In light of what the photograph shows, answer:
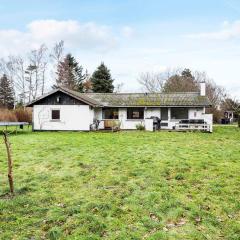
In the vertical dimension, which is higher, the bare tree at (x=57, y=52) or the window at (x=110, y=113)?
the bare tree at (x=57, y=52)

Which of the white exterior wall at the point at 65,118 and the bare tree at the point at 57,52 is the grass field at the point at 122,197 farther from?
→ the bare tree at the point at 57,52

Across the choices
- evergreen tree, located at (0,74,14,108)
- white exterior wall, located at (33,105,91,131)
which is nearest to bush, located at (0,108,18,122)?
white exterior wall, located at (33,105,91,131)

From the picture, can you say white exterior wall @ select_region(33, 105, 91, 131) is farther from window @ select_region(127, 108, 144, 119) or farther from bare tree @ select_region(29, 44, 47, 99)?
bare tree @ select_region(29, 44, 47, 99)

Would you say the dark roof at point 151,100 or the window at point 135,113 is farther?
the window at point 135,113

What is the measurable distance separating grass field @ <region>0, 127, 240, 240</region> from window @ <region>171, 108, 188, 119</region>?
19924 mm

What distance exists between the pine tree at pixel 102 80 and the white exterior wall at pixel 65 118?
25.9 meters

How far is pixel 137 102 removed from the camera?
3431cm

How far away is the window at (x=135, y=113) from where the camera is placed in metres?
34.6

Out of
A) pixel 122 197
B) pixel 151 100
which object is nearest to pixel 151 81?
pixel 151 100

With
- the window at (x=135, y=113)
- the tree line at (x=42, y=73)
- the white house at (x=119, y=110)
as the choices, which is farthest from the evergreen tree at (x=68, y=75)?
the window at (x=135, y=113)

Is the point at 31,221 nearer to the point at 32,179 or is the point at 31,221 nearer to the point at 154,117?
the point at 32,179

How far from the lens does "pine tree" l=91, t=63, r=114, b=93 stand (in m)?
56.8

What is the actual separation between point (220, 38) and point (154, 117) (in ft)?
31.2

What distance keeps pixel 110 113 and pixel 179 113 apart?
676 centimetres
